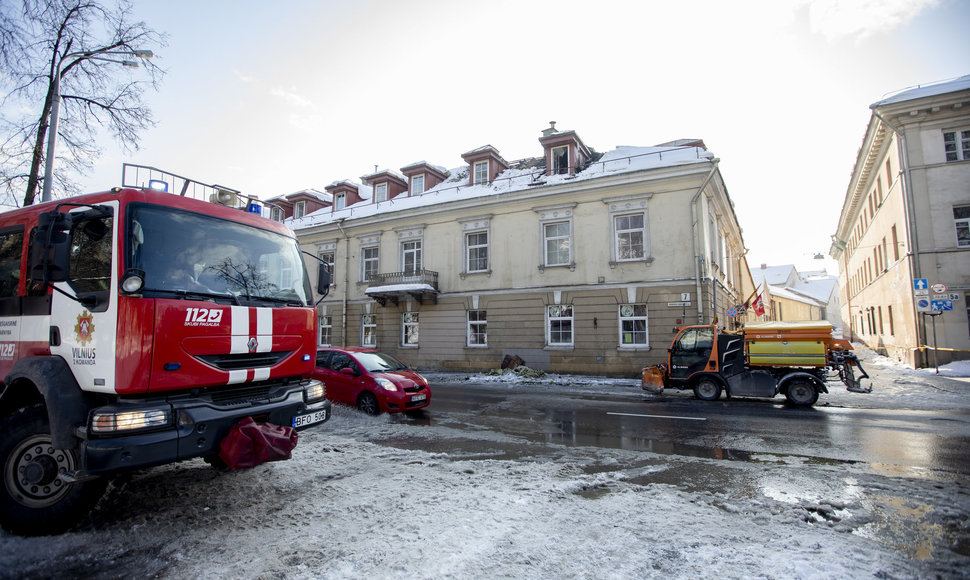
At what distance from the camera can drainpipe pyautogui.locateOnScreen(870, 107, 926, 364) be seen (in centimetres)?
1973

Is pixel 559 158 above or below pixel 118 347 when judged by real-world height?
above

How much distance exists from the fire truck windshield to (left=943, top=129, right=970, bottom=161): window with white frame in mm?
26145

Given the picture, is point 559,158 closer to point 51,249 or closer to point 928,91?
point 928,91

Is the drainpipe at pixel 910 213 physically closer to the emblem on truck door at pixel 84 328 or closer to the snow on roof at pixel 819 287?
the emblem on truck door at pixel 84 328

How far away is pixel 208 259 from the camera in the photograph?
4.72 meters

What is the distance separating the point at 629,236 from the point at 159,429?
61.2 ft

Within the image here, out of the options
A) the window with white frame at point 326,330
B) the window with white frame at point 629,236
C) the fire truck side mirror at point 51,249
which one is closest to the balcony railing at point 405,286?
the window with white frame at point 326,330

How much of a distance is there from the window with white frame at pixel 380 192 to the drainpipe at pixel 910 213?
78.3 feet

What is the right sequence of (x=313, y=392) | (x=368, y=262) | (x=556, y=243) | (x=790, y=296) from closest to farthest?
1. (x=313, y=392)
2. (x=556, y=243)
3. (x=368, y=262)
4. (x=790, y=296)

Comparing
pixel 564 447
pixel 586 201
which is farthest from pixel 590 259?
pixel 564 447

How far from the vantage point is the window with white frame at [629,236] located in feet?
65.2

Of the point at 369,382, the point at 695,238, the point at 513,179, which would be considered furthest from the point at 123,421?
the point at 513,179

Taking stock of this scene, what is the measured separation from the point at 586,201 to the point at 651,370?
30.7ft

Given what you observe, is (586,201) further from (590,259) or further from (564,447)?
(564,447)
